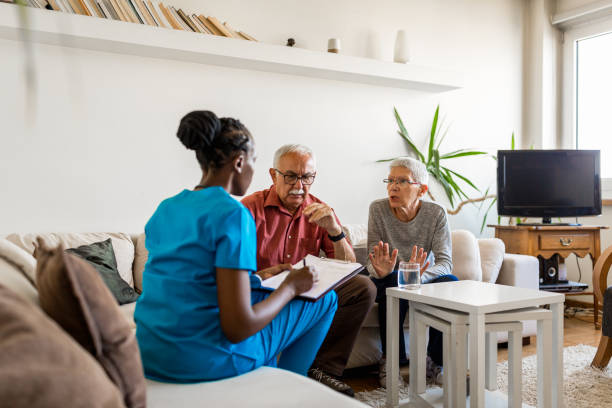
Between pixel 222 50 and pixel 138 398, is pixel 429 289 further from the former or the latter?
pixel 222 50

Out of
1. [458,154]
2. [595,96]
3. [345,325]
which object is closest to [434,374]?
[345,325]

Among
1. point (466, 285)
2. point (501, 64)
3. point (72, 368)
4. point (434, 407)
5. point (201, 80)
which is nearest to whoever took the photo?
point (72, 368)

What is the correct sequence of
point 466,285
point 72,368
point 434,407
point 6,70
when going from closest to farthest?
1. point 72,368
2. point 434,407
3. point 466,285
4. point 6,70

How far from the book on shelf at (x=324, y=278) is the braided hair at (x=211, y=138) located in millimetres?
391

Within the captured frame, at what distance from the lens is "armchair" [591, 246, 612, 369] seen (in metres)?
2.67

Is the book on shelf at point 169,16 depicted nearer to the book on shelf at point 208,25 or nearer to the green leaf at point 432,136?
the book on shelf at point 208,25

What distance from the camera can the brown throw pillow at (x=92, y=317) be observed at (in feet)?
2.79

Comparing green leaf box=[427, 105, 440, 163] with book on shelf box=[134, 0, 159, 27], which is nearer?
book on shelf box=[134, 0, 159, 27]

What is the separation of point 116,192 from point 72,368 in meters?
2.57

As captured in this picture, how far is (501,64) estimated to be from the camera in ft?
15.4

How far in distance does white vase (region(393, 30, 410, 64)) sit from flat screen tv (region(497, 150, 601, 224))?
0.99 meters

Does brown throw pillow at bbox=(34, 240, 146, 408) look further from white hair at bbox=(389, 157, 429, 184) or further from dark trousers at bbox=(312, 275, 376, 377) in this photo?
white hair at bbox=(389, 157, 429, 184)

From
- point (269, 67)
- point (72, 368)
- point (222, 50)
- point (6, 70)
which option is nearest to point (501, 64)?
point (269, 67)

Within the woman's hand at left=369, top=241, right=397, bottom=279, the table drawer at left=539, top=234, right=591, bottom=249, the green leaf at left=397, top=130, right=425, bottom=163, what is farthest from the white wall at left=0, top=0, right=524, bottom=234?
the woman's hand at left=369, top=241, right=397, bottom=279
